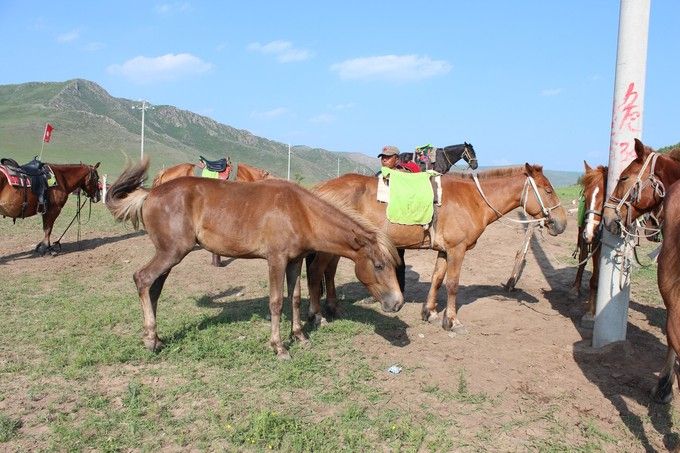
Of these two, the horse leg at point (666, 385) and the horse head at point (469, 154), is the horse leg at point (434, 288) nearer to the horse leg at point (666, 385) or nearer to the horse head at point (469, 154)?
the horse leg at point (666, 385)

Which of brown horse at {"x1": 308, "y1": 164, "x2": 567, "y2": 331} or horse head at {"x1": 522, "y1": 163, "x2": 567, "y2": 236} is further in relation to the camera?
horse head at {"x1": 522, "y1": 163, "x2": 567, "y2": 236}

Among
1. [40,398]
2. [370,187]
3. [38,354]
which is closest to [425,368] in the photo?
[370,187]

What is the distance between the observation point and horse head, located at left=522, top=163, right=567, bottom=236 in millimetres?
6586

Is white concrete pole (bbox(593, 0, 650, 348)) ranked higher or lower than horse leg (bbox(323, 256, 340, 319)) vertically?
higher

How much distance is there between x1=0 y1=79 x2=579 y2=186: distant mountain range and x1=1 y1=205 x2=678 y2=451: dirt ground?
58.5ft

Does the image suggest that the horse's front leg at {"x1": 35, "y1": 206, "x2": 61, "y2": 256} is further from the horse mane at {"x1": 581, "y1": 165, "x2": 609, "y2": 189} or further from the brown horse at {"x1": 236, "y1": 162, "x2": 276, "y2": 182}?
the horse mane at {"x1": 581, "y1": 165, "x2": 609, "y2": 189}

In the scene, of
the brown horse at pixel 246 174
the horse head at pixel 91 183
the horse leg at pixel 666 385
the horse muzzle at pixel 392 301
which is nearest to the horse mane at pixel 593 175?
the horse leg at pixel 666 385

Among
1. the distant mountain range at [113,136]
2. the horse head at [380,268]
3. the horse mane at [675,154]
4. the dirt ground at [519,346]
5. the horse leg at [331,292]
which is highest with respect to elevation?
the distant mountain range at [113,136]

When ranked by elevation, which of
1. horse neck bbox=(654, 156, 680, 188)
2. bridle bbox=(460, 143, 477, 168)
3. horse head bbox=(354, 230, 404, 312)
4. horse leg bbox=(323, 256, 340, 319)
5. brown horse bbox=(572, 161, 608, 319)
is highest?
bridle bbox=(460, 143, 477, 168)

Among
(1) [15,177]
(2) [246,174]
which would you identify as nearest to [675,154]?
(2) [246,174]

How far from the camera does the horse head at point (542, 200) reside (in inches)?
259

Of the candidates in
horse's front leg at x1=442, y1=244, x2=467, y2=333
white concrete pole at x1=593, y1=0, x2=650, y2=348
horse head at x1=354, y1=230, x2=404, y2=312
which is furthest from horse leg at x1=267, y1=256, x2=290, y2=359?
white concrete pole at x1=593, y1=0, x2=650, y2=348

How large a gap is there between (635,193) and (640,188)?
69 millimetres

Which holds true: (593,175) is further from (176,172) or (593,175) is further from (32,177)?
(32,177)
